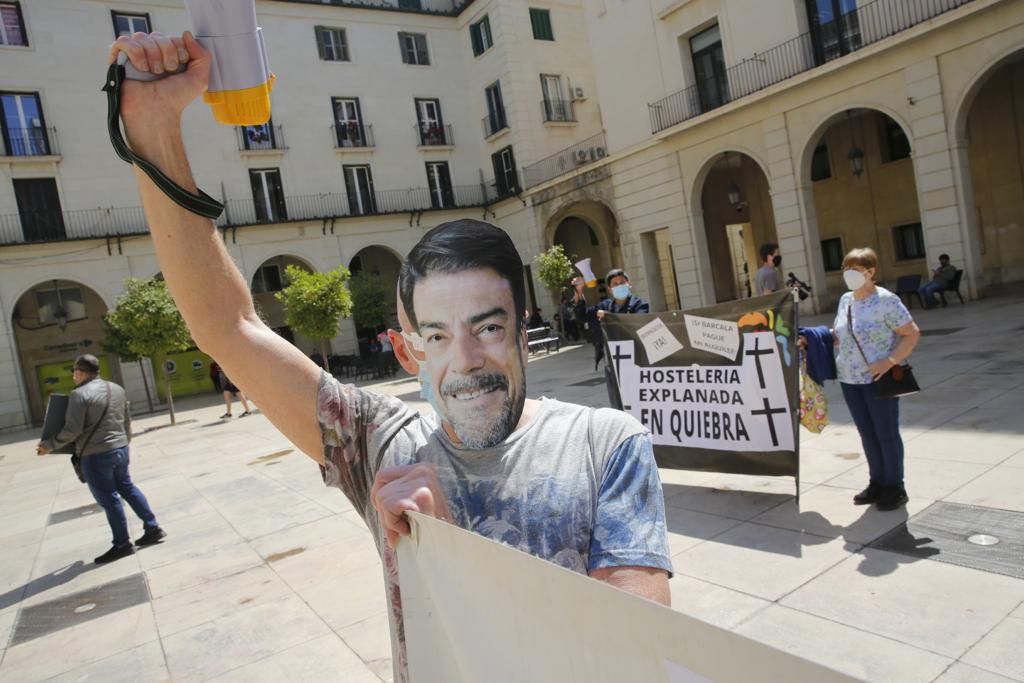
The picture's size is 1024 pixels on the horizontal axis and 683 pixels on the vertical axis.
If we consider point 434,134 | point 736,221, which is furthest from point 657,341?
point 434,134

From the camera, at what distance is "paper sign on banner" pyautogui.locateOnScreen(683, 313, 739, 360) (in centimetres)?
527

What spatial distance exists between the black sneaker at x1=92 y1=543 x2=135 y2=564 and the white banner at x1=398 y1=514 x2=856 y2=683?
20.7 ft

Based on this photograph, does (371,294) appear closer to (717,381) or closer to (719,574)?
(717,381)

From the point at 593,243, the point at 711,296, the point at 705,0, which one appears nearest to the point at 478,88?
the point at 593,243

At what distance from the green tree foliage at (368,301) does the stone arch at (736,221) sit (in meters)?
12.7

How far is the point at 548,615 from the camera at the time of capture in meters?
0.92

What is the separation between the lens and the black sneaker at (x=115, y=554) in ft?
20.3

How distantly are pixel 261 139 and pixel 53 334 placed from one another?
11210 millimetres

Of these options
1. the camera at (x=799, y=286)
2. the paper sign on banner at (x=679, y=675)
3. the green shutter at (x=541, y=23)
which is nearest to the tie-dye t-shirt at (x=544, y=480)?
the paper sign on banner at (x=679, y=675)

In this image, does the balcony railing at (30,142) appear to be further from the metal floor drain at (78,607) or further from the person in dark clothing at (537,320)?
the metal floor drain at (78,607)

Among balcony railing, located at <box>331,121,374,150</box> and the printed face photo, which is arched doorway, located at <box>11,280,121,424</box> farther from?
the printed face photo

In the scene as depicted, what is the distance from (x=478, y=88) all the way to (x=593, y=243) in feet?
28.9

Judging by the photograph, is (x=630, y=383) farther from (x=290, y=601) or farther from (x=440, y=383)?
(x=440, y=383)

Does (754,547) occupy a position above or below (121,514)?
below
